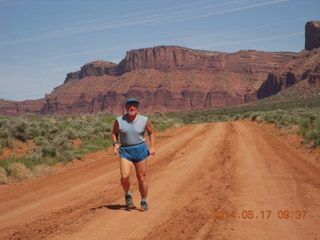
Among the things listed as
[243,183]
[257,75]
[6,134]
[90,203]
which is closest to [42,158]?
[6,134]

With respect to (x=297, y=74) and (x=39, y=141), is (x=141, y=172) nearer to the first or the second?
(x=39, y=141)

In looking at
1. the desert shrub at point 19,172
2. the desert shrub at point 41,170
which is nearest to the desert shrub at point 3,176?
the desert shrub at point 19,172

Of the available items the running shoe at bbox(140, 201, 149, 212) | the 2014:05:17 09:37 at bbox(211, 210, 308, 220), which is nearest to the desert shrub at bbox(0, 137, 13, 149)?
the running shoe at bbox(140, 201, 149, 212)

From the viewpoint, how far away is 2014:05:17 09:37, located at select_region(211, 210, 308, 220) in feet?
20.0

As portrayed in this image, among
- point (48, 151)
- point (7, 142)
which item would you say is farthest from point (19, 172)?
point (7, 142)

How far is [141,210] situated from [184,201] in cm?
97

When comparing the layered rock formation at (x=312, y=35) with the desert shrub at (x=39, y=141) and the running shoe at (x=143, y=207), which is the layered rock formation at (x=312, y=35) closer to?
the desert shrub at (x=39, y=141)

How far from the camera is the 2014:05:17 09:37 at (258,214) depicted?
6090mm

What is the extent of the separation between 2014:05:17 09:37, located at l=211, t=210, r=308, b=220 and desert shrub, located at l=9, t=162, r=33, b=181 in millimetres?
7001

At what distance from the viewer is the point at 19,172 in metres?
11.6

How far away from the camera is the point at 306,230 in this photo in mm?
5418

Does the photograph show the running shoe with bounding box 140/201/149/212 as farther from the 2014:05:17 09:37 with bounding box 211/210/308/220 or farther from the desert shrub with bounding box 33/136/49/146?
the desert shrub with bounding box 33/136/49/146

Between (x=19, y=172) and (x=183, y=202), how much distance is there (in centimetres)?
634

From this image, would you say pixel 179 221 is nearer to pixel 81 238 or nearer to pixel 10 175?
pixel 81 238
